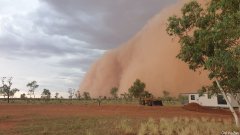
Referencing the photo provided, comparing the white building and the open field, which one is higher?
the white building

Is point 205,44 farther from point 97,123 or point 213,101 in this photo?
point 213,101

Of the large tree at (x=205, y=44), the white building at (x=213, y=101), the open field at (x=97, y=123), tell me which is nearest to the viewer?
the large tree at (x=205, y=44)

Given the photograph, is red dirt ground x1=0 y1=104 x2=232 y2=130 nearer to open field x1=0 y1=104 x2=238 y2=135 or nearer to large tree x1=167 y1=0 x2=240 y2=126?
open field x1=0 y1=104 x2=238 y2=135

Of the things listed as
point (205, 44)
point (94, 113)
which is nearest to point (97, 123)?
point (205, 44)

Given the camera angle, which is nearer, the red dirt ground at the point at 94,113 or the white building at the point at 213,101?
the red dirt ground at the point at 94,113

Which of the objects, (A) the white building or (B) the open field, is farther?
(A) the white building

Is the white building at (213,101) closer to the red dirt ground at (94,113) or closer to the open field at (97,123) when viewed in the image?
the red dirt ground at (94,113)

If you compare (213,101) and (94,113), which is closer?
(94,113)

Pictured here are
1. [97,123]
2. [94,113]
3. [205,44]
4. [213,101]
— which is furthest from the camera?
[213,101]

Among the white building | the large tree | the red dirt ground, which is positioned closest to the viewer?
the large tree

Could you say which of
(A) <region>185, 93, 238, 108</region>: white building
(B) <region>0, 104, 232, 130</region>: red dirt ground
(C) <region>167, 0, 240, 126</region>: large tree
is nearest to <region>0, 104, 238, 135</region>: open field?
(B) <region>0, 104, 232, 130</region>: red dirt ground

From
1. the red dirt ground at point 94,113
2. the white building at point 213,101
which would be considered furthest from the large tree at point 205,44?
the white building at point 213,101

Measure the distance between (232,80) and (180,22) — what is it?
17.3ft

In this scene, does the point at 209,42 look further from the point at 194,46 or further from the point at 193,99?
the point at 193,99
